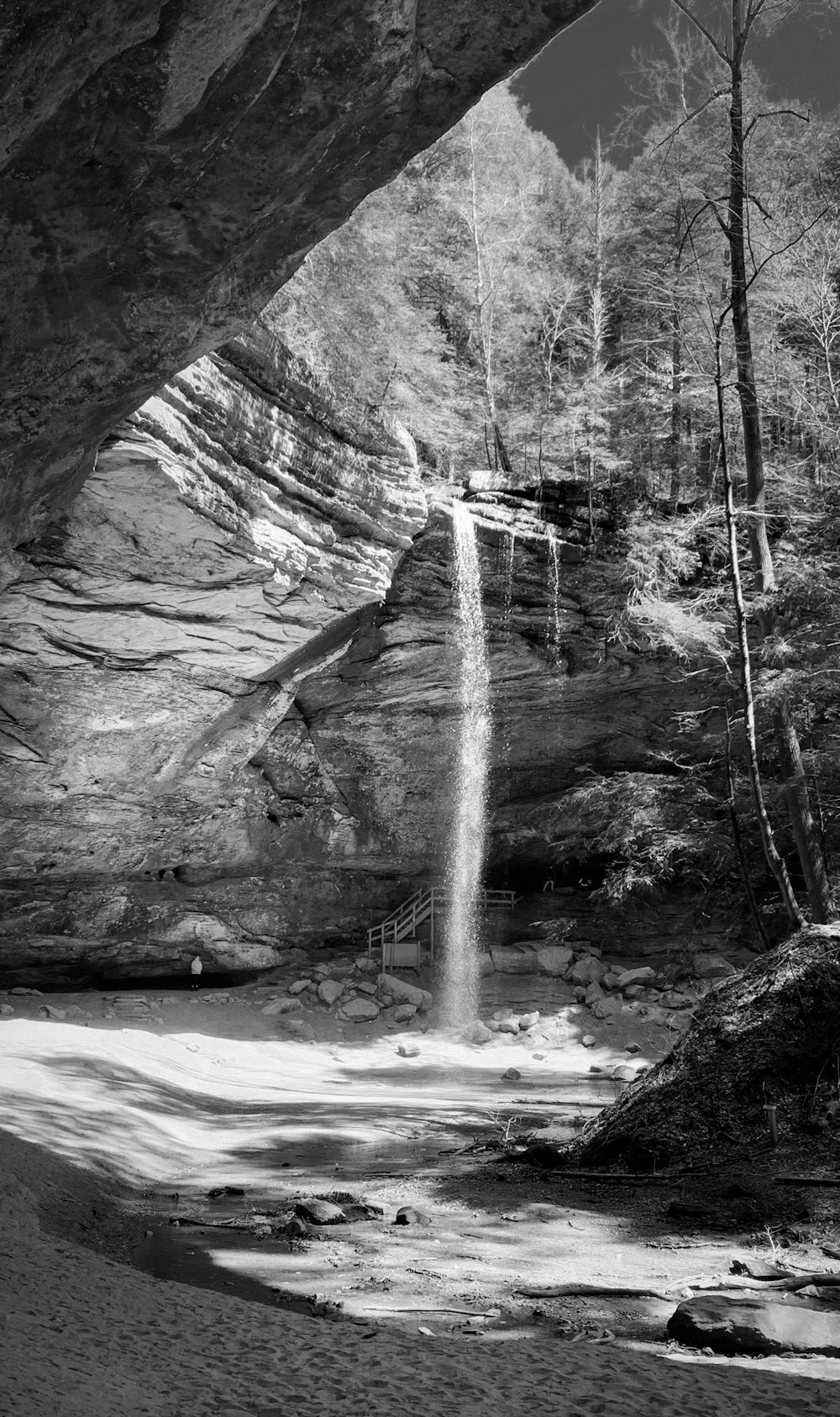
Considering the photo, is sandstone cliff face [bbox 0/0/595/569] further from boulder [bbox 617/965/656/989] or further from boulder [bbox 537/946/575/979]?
boulder [bbox 537/946/575/979]

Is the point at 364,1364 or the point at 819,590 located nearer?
the point at 364,1364

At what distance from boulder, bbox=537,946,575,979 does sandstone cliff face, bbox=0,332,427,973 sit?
5.68 meters

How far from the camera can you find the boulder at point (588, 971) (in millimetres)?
17891

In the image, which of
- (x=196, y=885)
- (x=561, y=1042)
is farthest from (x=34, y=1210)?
(x=196, y=885)

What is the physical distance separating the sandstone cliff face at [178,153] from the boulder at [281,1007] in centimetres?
1384

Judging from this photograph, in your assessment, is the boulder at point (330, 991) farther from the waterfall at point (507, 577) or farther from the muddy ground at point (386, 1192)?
the waterfall at point (507, 577)

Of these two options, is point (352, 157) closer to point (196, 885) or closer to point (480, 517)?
point (480, 517)

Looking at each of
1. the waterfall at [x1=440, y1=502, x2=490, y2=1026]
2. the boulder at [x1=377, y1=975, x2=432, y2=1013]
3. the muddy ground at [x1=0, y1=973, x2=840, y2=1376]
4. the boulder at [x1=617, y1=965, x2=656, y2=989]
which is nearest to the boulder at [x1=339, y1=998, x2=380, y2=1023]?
the boulder at [x1=377, y1=975, x2=432, y2=1013]

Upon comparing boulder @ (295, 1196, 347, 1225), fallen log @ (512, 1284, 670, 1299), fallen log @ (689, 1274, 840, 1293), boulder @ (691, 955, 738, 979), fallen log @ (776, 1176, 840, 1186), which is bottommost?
boulder @ (295, 1196, 347, 1225)

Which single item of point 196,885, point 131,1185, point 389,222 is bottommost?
point 131,1185

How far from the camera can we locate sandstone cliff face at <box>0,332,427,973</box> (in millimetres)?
A: 11234

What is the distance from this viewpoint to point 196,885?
18500mm

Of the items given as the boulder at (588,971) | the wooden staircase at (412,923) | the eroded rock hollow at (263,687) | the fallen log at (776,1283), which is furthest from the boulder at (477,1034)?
the fallen log at (776,1283)

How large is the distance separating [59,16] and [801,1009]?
6437 millimetres
